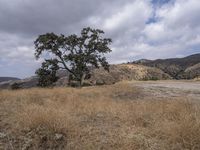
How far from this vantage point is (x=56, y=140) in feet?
20.2

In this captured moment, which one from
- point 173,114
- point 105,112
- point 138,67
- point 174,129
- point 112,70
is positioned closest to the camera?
point 174,129

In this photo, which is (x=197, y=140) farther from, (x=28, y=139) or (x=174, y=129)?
(x=28, y=139)

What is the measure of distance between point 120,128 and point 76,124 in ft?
3.50

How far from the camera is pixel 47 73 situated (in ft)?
127

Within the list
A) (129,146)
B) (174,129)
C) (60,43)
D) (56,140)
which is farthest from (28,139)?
(60,43)

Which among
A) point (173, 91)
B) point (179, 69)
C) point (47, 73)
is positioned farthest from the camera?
point (179, 69)

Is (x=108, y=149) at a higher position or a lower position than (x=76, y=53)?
lower

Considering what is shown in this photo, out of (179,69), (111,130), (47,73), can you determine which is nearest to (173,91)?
(111,130)

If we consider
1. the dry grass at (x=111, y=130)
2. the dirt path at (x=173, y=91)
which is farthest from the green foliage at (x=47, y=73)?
the dry grass at (x=111, y=130)

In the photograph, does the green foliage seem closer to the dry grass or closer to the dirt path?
the dirt path

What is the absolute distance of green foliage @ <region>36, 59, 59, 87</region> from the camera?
3825cm

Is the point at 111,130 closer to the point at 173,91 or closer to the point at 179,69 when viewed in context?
the point at 173,91

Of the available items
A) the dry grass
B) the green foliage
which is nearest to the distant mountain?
the green foliage

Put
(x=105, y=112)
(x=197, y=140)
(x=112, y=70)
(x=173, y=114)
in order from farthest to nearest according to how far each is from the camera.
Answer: (x=112, y=70) < (x=105, y=112) < (x=173, y=114) < (x=197, y=140)
